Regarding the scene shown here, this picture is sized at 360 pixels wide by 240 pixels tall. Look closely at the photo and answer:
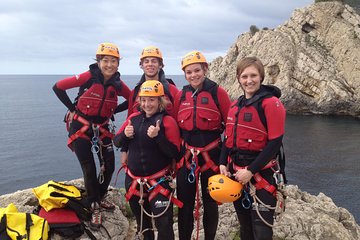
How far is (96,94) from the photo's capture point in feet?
23.7

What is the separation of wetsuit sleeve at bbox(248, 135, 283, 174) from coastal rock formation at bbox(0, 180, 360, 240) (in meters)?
3.51

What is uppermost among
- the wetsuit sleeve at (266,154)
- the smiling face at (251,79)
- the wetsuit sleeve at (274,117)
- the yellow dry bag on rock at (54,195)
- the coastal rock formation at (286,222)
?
the smiling face at (251,79)

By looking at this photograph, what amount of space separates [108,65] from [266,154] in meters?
3.95

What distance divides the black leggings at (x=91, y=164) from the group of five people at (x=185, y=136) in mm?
32

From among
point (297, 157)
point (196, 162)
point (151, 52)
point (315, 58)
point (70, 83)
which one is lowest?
point (297, 157)

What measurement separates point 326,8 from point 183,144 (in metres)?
74.9

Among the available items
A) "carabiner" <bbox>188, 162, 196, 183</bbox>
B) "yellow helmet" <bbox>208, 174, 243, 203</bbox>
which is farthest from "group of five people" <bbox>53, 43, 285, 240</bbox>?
"yellow helmet" <bbox>208, 174, 243, 203</bbox>

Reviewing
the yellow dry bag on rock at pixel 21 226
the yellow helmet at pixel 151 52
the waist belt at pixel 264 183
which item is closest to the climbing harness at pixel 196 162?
the waist belt at pixel 264 183

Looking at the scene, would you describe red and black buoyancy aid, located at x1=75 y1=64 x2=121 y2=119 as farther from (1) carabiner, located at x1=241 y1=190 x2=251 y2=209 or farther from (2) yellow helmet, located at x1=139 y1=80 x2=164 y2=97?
(1) carabiner, located at x1=241 y1=190 x2=251 y2=209

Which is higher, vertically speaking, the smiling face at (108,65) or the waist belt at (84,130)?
the smiling face at (108,65)

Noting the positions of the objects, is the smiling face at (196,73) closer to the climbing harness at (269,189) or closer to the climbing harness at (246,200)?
the climbing harness at (269,189)

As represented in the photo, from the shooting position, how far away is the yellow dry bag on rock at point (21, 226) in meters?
5.89

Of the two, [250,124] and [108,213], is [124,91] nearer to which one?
[108,213]

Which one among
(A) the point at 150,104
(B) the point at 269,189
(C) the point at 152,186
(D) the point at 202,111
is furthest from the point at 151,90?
(B) the point at 269,189
